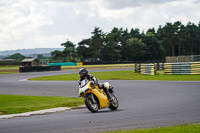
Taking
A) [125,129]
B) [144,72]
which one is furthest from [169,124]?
[144,72]

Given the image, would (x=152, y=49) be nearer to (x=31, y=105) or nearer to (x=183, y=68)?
(x=183, y=68)

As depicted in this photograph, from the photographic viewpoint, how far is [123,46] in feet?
387

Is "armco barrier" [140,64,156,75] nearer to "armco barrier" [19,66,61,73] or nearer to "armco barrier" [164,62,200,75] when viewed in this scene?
"armco barrier" [164,62,200,75]

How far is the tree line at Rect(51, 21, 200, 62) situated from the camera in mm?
112875

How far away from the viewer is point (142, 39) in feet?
414

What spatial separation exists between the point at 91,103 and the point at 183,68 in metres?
26.9

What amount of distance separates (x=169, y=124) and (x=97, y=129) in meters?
1.71

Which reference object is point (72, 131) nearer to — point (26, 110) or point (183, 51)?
point (26, 110)

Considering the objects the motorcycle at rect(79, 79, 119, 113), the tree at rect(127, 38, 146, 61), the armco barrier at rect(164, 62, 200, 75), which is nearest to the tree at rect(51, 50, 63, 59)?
the tree at rect(127, 38, 146, 61)

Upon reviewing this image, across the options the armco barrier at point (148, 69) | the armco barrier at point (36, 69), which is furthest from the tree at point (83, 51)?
the armco barrier at point (148, 69)

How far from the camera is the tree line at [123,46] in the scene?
112875mm

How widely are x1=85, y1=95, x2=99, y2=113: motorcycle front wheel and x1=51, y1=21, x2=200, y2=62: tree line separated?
89.3 meters

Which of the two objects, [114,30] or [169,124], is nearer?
[169,124]

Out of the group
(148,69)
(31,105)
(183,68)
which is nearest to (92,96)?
(31,105)
